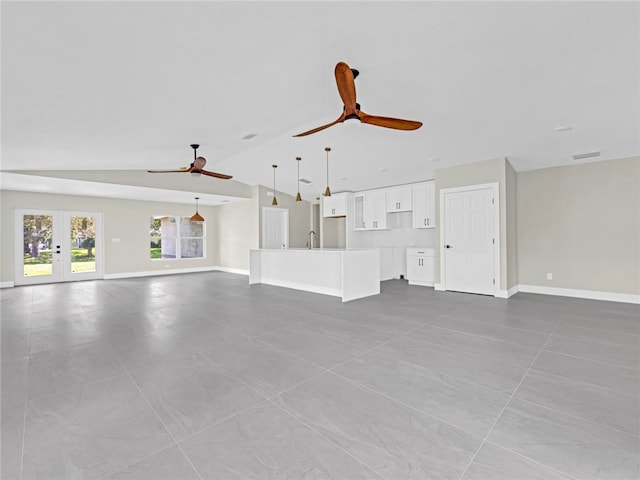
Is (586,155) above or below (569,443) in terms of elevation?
above

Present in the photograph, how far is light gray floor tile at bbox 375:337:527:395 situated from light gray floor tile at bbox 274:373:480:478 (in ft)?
2.45

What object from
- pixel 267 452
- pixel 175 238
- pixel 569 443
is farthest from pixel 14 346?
pixel 175 238

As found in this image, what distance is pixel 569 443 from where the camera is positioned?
1.61 m

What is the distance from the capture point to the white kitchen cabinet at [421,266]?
22.8 ft

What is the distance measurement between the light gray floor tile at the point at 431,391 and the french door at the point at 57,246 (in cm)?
896

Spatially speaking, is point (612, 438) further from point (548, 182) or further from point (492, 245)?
point (548, 182)

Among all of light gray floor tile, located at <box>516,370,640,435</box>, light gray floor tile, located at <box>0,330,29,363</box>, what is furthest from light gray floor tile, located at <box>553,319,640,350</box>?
light gray floor tile, located at <box>0,330,29,363</box>

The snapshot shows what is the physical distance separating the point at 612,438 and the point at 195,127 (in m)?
4.96

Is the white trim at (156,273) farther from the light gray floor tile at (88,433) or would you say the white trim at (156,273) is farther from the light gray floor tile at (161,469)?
the light gray floor tile at (161,469)

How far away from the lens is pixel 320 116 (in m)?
4.55

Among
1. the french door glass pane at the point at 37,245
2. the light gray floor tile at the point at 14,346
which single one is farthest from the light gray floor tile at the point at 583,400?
the french door glass pane at the point at 37,245

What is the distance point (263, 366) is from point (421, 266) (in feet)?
17.7

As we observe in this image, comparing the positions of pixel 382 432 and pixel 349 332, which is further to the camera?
pixel 349 332

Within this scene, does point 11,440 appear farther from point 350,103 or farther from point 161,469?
point 350,103
